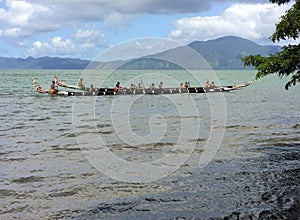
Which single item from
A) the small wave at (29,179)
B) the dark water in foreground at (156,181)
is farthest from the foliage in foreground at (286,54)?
the small wave at (29,179)

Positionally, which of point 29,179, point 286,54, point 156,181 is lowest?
point 29,179

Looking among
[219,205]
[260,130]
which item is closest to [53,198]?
[219,205]

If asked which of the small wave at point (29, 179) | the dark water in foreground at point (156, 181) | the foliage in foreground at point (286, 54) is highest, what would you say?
the foliage in foreground at point (286, 54)

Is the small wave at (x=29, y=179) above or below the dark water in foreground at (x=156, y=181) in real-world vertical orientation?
below

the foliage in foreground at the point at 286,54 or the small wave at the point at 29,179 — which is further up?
the foliage in foreground at the point at 286,54

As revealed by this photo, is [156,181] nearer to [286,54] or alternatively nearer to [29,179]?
[29,179]

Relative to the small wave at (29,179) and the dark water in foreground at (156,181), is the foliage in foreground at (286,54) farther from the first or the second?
the small wave at (29,179)

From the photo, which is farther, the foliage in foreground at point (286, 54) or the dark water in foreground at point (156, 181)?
the foliage in foreground at point (286, 54)

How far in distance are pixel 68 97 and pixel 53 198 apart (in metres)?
40.5

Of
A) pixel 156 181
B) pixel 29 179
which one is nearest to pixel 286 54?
pixel 156 181

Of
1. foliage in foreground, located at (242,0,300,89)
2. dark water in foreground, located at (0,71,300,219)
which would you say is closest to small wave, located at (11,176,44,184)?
dark water in foreground, located at (0,71,300,219)

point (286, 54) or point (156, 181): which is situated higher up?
point (286, 54)

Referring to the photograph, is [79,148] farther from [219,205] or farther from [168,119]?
[168,119]

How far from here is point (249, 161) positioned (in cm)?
1429
